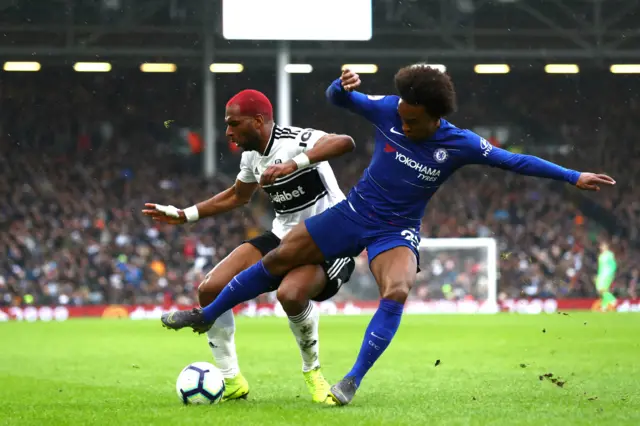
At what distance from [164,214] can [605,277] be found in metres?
19.8

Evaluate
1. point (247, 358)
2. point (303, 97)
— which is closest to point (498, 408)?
point (247, 358)

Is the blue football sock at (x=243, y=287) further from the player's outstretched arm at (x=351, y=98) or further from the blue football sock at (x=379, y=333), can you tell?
the player's outstretched arm at (x=351, y=98)

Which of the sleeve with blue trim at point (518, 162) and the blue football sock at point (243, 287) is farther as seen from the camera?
the blue football sock at point (243, 287)

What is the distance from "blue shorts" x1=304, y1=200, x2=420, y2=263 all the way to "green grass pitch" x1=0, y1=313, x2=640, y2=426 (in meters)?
1.00

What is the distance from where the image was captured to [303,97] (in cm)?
3306

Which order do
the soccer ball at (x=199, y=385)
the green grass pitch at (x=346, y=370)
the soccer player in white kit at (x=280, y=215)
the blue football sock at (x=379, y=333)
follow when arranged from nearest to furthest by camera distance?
the green grass pitch at (x=346, y=370) → the blue football sock at (x=379, y=333) → the soccer ball at (x=199, y=385) → the soccer player in white kit at (x=280, y=215)

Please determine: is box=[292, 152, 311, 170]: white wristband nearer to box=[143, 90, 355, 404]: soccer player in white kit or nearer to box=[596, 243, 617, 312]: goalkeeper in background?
box=[143, 90, 355, 404]: soccer player in white kit

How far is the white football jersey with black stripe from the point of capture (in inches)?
297

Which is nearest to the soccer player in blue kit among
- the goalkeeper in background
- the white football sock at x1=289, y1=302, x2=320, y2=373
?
the white football sock at x1=289, y1=302, x2=320, y2=373

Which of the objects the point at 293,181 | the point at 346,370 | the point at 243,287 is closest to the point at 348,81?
the point at 293,181

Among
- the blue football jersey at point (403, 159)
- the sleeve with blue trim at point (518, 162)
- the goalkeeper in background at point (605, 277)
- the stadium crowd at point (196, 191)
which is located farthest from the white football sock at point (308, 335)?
the goalkeeper in background at point (605, 277)

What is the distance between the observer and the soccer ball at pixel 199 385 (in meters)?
7.09

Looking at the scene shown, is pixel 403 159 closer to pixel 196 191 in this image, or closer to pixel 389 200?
pixel 389 200

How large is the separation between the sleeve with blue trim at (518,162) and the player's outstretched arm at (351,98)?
2.12 ft
